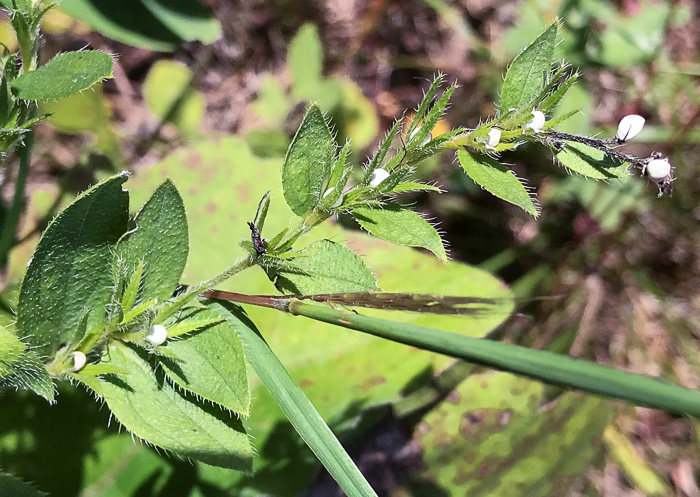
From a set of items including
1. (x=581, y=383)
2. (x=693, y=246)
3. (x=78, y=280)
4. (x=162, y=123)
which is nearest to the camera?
(x=581, y=383)

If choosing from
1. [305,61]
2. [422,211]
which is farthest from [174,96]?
[422,211]

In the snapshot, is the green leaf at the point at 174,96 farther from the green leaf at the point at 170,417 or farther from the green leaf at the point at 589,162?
the green leaf at the point at 589,162

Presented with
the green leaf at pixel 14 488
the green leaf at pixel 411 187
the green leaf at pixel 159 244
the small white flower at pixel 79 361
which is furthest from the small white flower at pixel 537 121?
the green leaf at pixel 14 488

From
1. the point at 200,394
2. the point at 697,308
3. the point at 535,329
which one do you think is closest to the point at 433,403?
the point at 535,329

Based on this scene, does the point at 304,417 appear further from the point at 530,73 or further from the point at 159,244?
the point at 530,73

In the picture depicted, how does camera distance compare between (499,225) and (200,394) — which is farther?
(499,225)

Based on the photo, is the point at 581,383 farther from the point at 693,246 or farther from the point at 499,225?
the point at 693,246
